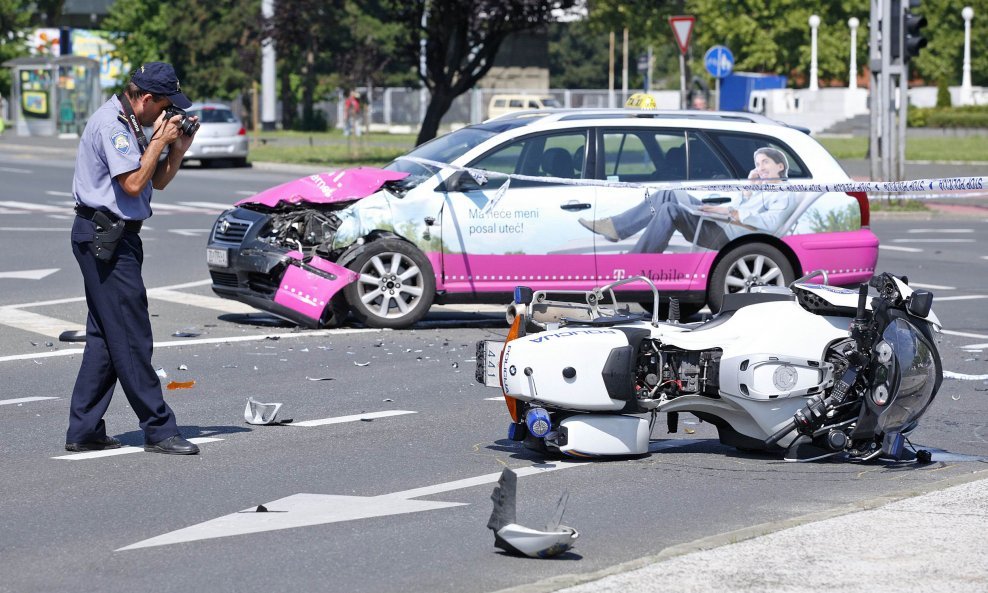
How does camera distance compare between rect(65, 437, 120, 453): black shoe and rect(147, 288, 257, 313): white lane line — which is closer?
rect(65, 437, 120, 453): black shoe

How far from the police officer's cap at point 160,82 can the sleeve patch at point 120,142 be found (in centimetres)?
26

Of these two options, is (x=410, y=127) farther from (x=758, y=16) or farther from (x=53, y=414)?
(x=53, y=414)

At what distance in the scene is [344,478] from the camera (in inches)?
273

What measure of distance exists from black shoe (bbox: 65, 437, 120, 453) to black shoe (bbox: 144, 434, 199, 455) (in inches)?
10.6

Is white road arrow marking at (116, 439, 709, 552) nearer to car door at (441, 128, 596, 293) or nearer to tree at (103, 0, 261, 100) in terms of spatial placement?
car door at (441, 128, 596, 293)

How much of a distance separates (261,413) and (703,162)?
529 centimetres

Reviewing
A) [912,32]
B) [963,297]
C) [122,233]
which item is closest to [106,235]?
[122,233]

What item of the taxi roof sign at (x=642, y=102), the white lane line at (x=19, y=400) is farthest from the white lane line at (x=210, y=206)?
the white lane line at (x=19, y=400)

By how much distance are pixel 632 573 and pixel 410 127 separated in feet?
226

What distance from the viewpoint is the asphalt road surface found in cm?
549

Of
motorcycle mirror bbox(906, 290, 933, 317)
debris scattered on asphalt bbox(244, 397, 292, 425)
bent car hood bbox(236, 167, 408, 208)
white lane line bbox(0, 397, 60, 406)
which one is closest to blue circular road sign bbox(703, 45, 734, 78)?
bent car hood bbox(236, 167, 408, 208)

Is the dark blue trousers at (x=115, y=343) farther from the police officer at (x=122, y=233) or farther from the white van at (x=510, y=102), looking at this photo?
the white van at (x=510, y=102)

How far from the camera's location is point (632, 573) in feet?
16.6

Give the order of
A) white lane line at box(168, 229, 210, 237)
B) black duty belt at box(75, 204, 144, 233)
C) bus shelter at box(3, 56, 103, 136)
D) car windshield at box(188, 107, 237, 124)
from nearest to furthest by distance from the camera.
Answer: black duty belt at box(75, 204, 144, 233)
white lane line at box(168, 229, 210, 237)
car windshield at box(188, 107, 237, 124)
bus shelter at box(3, 56, 103, 136)
